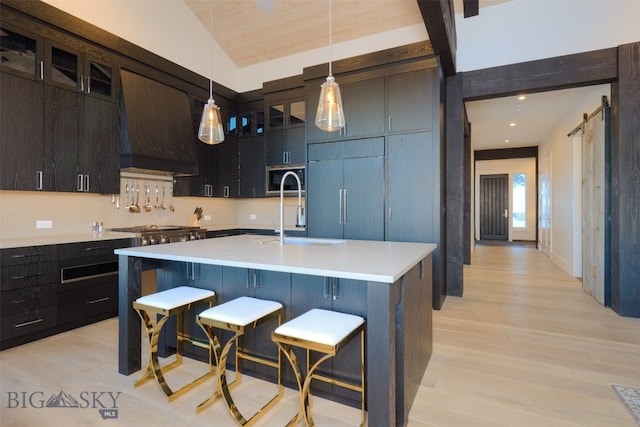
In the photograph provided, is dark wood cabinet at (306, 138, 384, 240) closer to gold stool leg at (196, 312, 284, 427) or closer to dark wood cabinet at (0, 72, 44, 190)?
gold stool leg at (196, 312, 284, 427)

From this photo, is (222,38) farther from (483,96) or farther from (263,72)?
(483,96)

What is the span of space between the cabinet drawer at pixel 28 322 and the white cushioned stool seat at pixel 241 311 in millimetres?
2049

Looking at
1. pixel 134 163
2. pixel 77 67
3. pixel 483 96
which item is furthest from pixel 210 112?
pixel 483 96

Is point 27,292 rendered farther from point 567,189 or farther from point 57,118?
point 567,189

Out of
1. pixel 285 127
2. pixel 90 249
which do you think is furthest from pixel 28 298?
pixel 285 127

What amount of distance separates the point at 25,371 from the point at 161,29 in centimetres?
418

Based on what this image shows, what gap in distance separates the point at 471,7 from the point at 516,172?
26.8 ft

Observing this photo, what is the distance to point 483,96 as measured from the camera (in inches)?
162

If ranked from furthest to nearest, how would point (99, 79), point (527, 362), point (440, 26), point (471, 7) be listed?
1. point (471, 7)
2. point (99, 79)
3. point (440, 26)
4. point (527, 362)

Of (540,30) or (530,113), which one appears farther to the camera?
(530,113)

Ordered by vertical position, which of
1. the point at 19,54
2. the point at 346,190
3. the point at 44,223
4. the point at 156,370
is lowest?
the point at 156,370

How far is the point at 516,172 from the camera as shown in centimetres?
1069

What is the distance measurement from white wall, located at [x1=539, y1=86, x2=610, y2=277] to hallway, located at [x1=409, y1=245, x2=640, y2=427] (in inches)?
56.4

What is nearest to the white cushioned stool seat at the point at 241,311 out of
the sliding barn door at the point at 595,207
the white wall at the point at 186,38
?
the white wall at the point at 186,38
